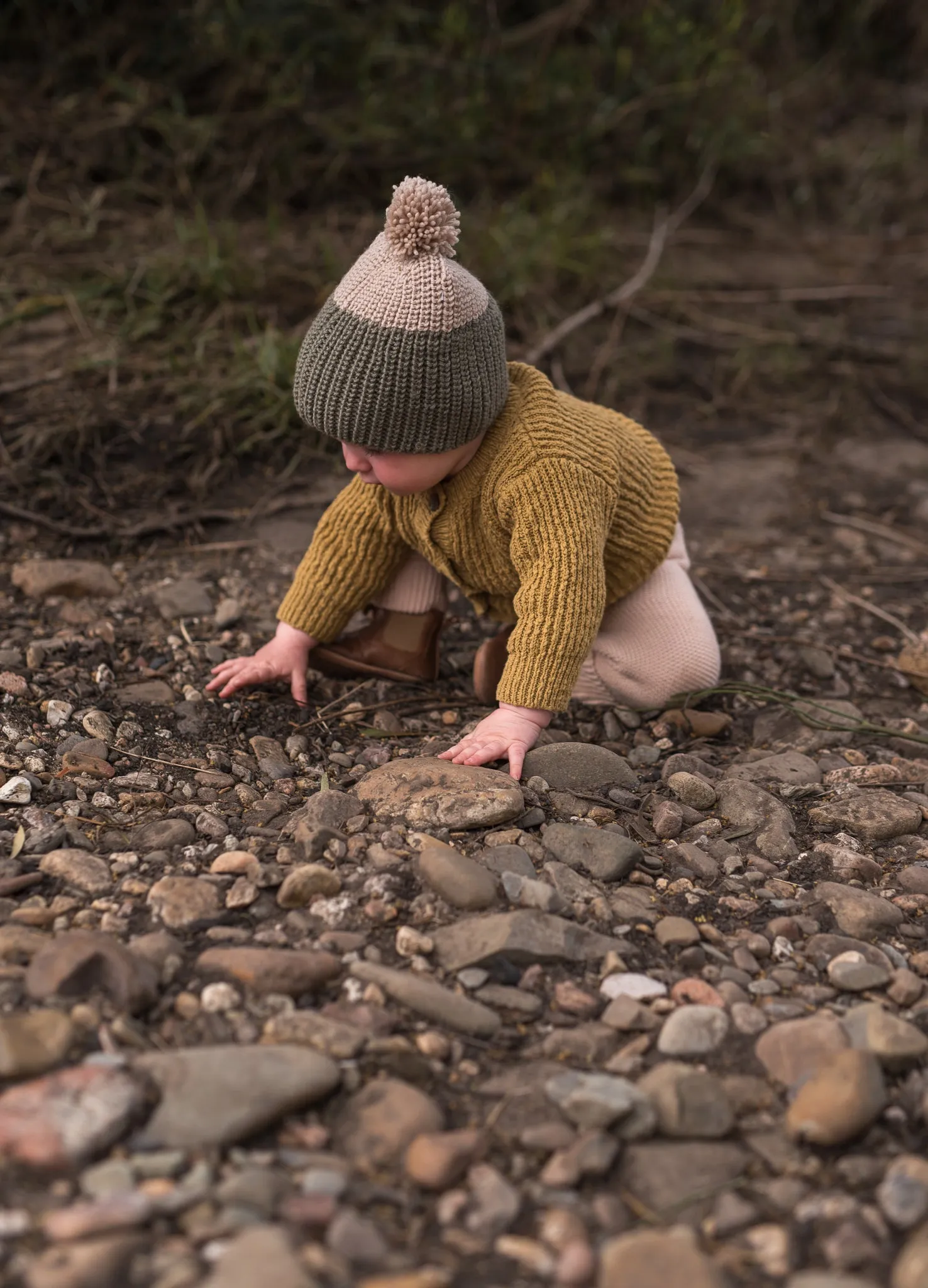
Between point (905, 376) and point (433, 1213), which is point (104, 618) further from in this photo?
point (905, 376)

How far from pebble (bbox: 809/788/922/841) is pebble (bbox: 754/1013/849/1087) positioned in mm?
562

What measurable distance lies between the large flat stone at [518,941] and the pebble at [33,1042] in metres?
0.51

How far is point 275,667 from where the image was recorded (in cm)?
264

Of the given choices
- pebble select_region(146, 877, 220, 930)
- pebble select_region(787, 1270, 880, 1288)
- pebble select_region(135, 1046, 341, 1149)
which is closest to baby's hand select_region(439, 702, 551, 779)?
pebble select_region(146, 877, 220, 930)

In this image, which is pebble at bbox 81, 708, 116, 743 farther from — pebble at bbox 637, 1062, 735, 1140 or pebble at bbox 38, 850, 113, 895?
pebble at bbox 637, 1062, 735, 1140

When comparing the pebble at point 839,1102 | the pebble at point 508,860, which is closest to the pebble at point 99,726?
the pebble at point 508,860

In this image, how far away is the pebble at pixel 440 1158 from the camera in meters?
1.46

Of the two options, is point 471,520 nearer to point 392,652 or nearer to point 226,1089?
point 392,652

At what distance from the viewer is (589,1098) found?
5.09 ft

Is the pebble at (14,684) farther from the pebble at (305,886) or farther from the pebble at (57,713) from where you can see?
the pebble at (305,886)

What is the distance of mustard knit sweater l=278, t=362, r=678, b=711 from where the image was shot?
2301 millimetres

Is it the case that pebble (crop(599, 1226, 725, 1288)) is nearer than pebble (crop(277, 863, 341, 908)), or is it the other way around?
pebble (crop(599, 1226, 725, 1288))

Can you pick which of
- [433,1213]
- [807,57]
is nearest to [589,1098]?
[433,1213]

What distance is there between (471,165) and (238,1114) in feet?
12.6
